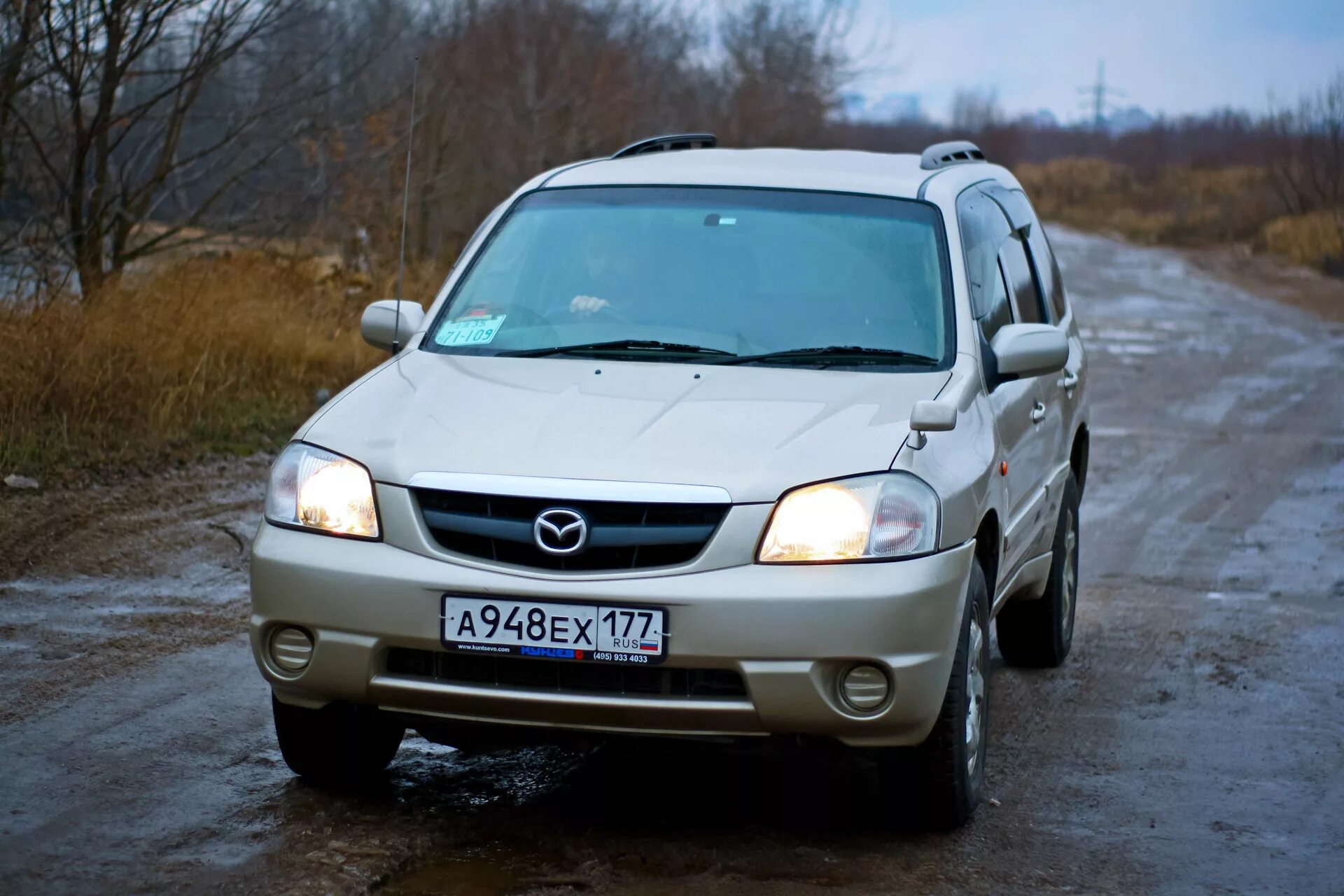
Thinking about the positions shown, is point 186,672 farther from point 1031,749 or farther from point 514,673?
point 1031,749

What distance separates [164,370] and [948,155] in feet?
18.0

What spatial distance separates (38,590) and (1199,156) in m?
66.3

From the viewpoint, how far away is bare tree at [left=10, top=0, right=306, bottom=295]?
10930 mm

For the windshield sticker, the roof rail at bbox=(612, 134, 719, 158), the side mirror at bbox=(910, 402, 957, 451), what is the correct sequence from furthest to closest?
the roof rail at bbox=(612, 134, 719, 158)
the windshield sticker
the side mirror at bbox=(910, 402, 957, 451)

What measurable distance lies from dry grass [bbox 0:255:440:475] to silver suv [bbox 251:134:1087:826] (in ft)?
14.9

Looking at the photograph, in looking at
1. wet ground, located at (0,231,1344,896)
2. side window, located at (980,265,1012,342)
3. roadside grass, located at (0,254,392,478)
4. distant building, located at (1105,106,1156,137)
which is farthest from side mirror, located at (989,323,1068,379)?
distant building, located at (1105,106,1156,137)

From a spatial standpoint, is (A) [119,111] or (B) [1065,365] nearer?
(B) [1065,365]

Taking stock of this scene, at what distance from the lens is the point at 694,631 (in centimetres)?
366

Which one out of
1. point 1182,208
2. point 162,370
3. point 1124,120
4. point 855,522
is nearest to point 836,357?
point 855,522

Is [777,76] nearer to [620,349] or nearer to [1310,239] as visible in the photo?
[1310,239]

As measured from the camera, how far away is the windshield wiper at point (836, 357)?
4547 millimetres

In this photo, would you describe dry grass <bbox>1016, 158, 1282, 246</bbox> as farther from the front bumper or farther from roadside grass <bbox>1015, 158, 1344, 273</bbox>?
the front bumper

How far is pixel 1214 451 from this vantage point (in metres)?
11.3

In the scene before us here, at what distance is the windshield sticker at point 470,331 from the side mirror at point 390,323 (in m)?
0.13
